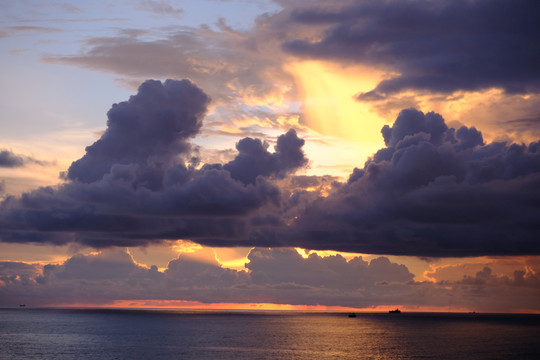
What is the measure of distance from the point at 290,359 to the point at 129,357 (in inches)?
1957

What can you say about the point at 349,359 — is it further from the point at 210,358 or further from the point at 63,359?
the point at 63,359

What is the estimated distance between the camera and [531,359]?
19888 cm

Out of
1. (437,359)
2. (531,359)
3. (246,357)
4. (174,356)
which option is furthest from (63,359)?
(531,359)

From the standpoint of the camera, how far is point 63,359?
618ft

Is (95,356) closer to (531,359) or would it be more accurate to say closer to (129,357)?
(129,357)

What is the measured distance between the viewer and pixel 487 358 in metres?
200

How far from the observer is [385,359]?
19962 centimetres

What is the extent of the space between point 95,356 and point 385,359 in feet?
301

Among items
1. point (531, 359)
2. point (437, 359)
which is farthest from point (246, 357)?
point (531, 359)

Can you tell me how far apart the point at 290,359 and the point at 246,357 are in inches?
544

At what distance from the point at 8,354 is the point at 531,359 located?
164 m

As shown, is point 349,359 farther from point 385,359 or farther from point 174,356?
point 174,356

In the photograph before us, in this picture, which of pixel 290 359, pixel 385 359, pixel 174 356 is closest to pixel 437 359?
pixel 385 359

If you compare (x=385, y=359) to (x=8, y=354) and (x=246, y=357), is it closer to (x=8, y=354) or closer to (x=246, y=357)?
(x=246, y=357)
